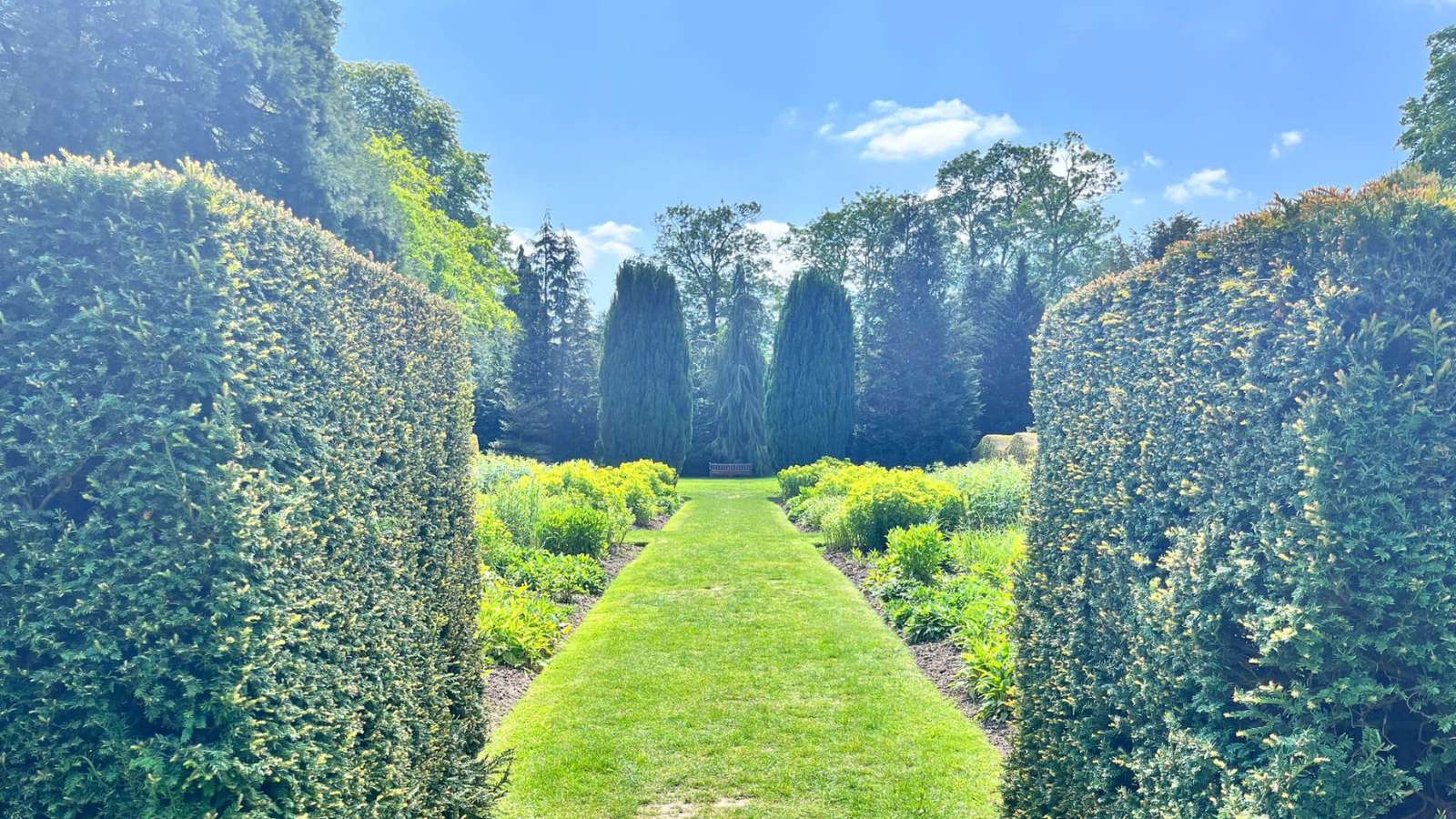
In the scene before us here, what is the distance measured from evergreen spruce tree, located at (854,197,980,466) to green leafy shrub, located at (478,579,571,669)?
67.4ft

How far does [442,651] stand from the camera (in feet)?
10.2

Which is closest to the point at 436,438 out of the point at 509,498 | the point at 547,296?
the point at 509,498

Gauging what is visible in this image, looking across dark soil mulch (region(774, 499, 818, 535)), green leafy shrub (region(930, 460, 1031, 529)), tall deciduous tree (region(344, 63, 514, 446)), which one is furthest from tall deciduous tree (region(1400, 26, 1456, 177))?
tall deciduous tree (region(344, 63, 514, 446))

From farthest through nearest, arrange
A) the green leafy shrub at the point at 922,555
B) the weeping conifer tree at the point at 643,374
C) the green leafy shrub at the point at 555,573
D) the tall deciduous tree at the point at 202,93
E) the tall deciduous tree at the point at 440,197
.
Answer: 1. the weeping conifer tree at the point at 643,374
2. the tall deciduous tree at the point at 440,197
3. the tall deciduous tree at the point at 202,93
4. the green leafy shrub at the point at 922,555
5. the green leafy shrub at the point at 555,573

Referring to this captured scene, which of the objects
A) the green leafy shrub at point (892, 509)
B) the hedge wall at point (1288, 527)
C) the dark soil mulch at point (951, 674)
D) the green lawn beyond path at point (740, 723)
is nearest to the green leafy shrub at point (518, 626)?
the green lawn beyond path at point (740, 723)

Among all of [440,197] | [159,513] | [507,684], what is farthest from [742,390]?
[159,513]

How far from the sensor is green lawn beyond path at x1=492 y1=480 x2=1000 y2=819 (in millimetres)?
3617

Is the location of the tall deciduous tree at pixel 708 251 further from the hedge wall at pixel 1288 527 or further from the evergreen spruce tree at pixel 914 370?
the hedge wall at pixel 1288 527

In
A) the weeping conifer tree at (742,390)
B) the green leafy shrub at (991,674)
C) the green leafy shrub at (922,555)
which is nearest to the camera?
the green leafy shrub at (991,674)

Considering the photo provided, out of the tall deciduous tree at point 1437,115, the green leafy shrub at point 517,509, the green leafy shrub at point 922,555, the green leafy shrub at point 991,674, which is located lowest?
the green leafy shrub at point 991,674

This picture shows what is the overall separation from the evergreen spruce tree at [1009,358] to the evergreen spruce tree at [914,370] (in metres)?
1.83

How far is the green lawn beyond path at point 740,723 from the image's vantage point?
142 inches

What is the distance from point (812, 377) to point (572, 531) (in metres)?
17.0

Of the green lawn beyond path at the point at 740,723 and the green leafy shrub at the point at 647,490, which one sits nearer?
the green lawn beyond path at the point at 740,723
